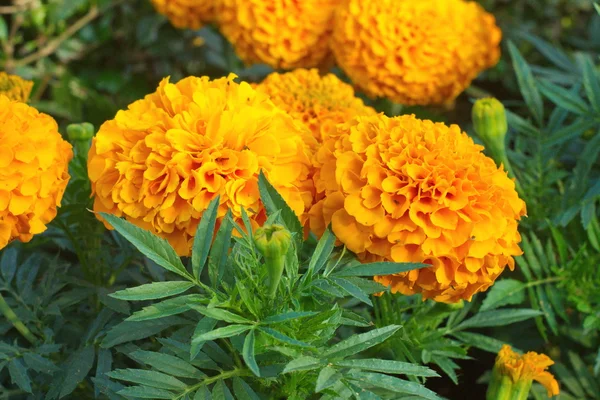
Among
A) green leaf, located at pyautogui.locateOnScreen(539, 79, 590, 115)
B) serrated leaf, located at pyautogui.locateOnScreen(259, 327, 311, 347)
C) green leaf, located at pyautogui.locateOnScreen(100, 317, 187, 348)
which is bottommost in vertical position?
green leaf, located at pyautogui.locateOnScreen(100, 317, 187, 348)

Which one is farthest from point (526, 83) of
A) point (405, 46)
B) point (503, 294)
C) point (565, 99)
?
point (503, 294)

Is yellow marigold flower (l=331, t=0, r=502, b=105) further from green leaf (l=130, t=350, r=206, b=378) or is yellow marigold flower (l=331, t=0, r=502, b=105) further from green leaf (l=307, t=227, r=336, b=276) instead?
green leaf (l=130, t=350, r=206, b=378)

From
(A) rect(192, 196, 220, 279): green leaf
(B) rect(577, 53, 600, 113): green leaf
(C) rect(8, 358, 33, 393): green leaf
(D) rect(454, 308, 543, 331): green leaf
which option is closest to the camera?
(A) rect(192, 196, 220, 279): green leaf

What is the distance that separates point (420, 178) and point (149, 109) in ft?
1.14

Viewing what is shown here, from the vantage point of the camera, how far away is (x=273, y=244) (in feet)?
2.23

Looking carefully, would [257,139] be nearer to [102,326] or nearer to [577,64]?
[102,326]

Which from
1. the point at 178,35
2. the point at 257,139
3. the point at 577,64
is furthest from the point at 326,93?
the point at 178,35

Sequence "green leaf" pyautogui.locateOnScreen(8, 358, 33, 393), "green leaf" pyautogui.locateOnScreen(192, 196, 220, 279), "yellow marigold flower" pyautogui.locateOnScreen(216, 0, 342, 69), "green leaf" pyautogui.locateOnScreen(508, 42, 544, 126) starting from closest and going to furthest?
"green leaf" pyautogui.locateOnScreen(192, 196, 220, 279) → "green leaf" pyautogui.locateOnScreen(8, 358, 33, 393) → "green leaf" pyautogui.locateOnScreen(508, 42, 544, 126) → "yellow marigold flower" pyautogui.locateOnScreen(216, 0, 342, 69)

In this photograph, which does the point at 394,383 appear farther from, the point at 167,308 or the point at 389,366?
the point at 167,308

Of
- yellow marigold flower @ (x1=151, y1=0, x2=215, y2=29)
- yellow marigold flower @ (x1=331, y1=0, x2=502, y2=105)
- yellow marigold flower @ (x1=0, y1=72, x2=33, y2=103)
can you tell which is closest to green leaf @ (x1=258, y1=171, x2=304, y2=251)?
yellow marigold flower @ (x1=0, y1=72, x2=33, y2=103)

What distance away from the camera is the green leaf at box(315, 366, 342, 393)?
2.38 ft

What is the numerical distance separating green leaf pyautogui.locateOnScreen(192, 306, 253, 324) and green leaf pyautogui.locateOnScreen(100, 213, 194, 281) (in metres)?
0.07

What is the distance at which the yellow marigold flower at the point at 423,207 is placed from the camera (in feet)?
2.73

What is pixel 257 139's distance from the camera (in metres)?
0.89
